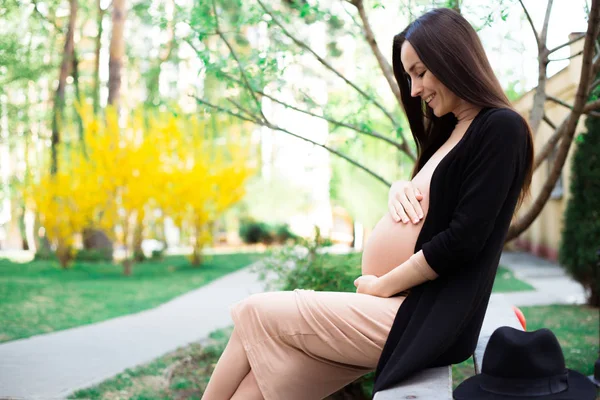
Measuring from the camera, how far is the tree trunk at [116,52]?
17.8m

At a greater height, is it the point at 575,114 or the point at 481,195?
the point at 575,114

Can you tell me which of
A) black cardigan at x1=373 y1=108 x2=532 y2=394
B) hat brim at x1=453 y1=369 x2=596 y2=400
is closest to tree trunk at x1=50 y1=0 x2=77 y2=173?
black cardigan at x1=373 y1=108 x2=532 y2=394

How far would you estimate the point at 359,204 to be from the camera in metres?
19.8

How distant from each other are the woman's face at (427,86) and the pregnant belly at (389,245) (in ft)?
1.25

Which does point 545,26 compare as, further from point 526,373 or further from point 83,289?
point 83,289

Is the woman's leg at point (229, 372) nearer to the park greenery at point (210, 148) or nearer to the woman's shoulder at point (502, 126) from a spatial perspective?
the woman's shoulder at point (502, 126)

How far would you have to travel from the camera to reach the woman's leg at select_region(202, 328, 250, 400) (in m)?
2.44

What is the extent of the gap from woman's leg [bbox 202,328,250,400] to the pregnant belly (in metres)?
0.60

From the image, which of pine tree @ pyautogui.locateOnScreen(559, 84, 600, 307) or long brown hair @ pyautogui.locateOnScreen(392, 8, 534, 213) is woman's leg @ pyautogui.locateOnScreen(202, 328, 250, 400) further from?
pine tree @ pyautogui.locateOnScreen(559, 84, 600, 307)

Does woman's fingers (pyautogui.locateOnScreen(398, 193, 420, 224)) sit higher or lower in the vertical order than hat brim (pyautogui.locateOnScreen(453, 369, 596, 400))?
higher

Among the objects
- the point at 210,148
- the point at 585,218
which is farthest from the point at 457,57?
the point at 210,148

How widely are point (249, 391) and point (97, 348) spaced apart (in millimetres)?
4488

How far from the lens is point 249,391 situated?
243 centimetres

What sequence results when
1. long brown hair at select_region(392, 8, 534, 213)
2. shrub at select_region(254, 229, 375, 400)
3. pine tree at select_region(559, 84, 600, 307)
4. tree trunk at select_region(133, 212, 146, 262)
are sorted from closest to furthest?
long brown hair at select_region(392, 8, 534, 213) → shrub at select_region(254, 229, 375, 400) → pine tree at select_region(559, 84, 600, 307) → tree trunk at select_region(133, 212, 146, 262)
